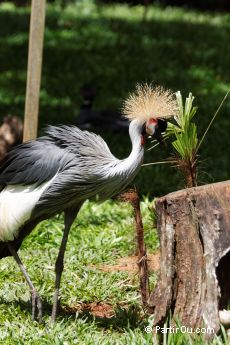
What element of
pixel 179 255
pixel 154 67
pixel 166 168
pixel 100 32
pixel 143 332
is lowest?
pixel 143 332

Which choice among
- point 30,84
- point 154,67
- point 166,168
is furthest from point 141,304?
point 154,67

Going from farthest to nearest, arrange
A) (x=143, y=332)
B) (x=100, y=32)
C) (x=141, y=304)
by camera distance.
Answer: (x=100, y=32), (x=141, y=304), (x=143, y=332)

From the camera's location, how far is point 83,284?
6066 millimetres

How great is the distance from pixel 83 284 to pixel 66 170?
4.13ft

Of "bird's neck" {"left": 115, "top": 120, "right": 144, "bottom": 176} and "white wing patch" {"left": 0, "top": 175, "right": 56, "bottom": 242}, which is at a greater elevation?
"bird's neck" {"left": 115, "top": 120, "right": 144, "bottom": 176}

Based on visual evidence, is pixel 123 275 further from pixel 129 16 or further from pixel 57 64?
pixel 129 16

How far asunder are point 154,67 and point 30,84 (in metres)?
6.62

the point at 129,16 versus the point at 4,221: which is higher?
the point at 129,16

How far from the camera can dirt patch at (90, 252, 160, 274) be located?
253 inches

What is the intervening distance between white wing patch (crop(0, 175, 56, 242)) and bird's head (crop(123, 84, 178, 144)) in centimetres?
66

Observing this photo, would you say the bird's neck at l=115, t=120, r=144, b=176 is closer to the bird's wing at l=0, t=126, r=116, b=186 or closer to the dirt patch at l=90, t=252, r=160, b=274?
the bird's wing at l=0, t=126, r=116, b=186

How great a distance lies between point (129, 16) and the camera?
16.9m

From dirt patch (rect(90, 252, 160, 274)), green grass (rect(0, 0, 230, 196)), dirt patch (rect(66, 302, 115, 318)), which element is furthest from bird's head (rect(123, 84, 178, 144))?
green grass (rect(0, 0, 230, 196))

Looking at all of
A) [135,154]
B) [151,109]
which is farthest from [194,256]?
[151,109]
